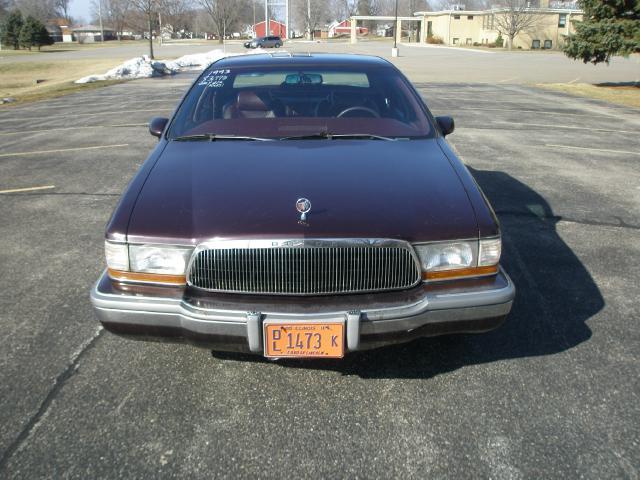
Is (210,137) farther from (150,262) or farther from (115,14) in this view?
(115,14)

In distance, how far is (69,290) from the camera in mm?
3879

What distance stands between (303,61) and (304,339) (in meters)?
2.74

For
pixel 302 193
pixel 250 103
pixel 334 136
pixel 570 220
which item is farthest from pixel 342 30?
pixel 302 193

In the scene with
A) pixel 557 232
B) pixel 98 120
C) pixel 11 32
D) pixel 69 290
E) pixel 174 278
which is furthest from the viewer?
pixel 11 32

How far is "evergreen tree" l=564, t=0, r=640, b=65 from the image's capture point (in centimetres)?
1761

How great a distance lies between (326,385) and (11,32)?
71.8 m

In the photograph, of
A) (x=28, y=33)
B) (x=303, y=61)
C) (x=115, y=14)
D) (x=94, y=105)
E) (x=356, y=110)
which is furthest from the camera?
(x=115, y=14)

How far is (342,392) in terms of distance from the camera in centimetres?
280

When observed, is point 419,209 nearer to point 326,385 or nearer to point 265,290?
point 265,290

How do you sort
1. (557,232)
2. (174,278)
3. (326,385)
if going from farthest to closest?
(557,232) → (326,385) → (174,278)

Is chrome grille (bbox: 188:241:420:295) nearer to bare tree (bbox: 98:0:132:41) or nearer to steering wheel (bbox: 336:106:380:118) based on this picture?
steering wheel (bbox: 336:106:380:118)

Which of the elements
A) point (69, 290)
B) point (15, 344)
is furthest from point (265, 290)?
point (69, 290)

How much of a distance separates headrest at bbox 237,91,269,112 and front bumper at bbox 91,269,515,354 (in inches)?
74.7

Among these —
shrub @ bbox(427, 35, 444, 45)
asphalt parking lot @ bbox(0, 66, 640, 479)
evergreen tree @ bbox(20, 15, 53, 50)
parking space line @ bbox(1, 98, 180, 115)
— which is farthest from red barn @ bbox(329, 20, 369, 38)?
asphalt parking lot @ bbox(0, 66, 640, 479)
